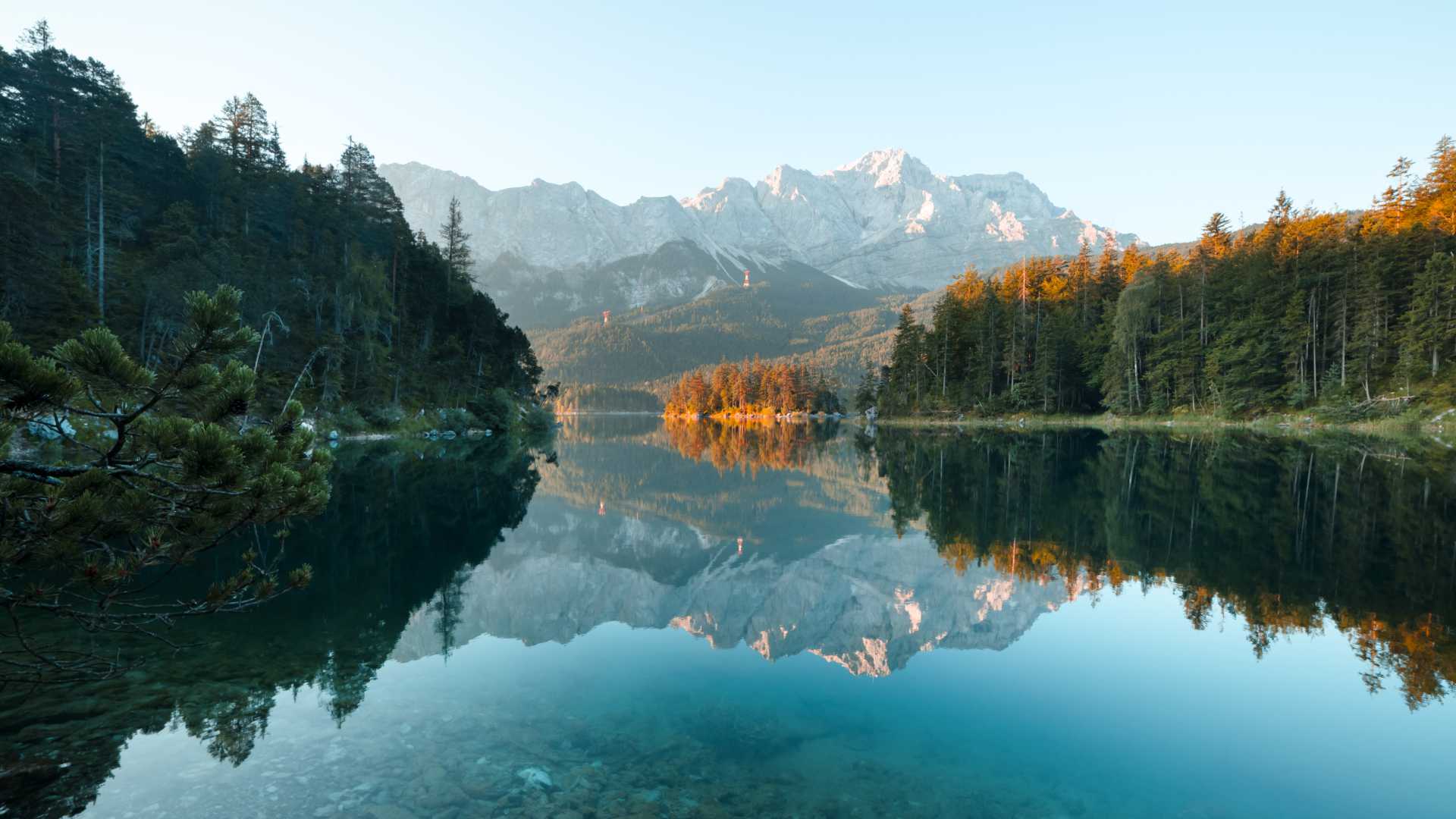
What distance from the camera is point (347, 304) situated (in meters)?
58.4

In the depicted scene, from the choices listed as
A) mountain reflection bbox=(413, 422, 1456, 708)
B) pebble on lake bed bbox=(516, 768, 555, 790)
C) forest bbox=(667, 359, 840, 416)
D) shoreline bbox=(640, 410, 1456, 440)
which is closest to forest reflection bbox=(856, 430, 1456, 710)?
mountain reflection bbox=(413, 422, 1456, 708)

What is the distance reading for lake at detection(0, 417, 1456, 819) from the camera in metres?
6.73

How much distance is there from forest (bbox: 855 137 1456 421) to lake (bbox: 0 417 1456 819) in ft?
157

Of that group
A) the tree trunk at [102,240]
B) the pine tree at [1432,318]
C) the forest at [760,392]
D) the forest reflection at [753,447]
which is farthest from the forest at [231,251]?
the pine tree at [1432,318]

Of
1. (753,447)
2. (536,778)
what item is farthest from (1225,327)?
(536,778)

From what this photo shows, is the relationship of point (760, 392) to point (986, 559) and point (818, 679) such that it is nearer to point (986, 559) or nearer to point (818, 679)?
point (986, 559)

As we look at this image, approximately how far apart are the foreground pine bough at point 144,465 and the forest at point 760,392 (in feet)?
444

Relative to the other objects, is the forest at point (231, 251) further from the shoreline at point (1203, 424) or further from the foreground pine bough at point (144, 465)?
the shoreline at point (1203, 424)

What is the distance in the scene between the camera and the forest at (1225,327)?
5525 cm

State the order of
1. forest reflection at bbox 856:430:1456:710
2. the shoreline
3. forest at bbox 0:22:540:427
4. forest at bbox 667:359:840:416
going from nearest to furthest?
1. forest reflection at bbox 856:430:1456:710
2. forest at bbox 0:22:540:427
3. the shoreline
4. forest at bbox 667:359:840:416

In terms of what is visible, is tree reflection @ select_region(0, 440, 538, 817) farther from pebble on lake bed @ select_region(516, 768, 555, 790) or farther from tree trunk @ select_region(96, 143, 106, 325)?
tree trunk @ select_region(96, 143, 106, 325)

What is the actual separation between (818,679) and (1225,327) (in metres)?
81.2

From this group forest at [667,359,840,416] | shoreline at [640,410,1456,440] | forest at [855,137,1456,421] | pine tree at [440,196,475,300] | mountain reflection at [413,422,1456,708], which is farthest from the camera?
forest at [667,359,840,416]

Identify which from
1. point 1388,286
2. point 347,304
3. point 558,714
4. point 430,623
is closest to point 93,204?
point 347,304
